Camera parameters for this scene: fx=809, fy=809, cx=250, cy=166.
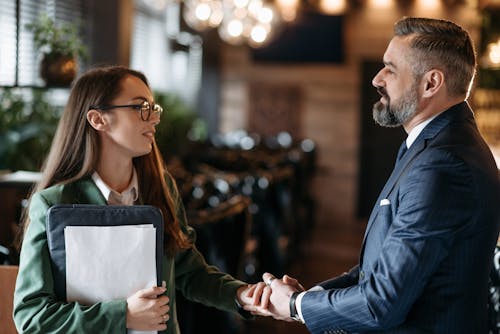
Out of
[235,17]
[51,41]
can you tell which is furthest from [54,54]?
[235,17]

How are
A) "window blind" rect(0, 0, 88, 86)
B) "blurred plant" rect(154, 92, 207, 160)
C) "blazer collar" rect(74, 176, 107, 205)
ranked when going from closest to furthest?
"blazer collar" rect(74, 176, 107, 205) → "window blind" rect(0, 0, 88, 86) → "blurred plant" rect(154, 92, 207, 160)

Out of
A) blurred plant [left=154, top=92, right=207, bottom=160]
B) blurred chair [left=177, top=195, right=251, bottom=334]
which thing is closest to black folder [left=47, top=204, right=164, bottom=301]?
blurred chair [left=177, top=195, right=251, bottom=334]

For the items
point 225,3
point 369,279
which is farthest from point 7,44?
point 369,279

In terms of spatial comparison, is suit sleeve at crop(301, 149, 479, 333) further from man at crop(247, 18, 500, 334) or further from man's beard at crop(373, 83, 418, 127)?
man's beard at crop(373, 83, 418, 127)

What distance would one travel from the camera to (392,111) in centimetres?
199

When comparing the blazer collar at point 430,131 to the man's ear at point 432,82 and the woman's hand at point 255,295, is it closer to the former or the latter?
the man's ear at point 432,82

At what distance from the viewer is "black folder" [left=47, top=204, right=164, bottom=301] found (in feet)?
6.07

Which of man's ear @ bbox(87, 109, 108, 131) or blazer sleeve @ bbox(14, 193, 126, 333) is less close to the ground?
man's ear @ bbox(87, 109, 108, 131)

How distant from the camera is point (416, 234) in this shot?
176cm

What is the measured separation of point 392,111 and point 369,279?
424 millimetres

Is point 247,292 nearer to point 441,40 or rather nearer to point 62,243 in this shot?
point 62,243

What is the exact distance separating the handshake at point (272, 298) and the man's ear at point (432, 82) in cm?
62

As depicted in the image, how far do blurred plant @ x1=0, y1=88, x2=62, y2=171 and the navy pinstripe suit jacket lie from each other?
3.51 metres

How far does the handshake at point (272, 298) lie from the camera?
212 cm
